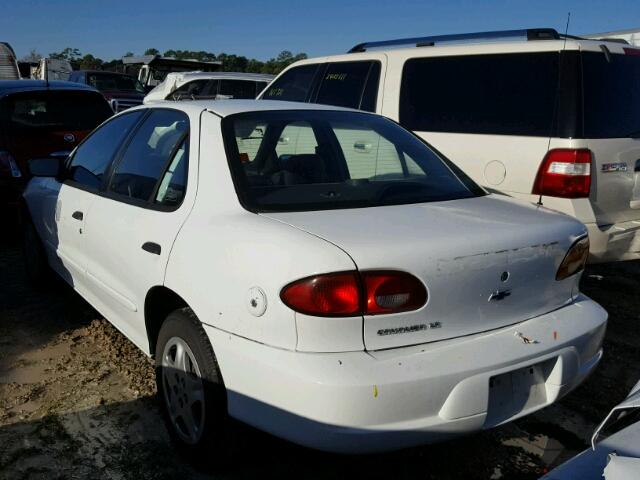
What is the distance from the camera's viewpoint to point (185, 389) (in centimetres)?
273

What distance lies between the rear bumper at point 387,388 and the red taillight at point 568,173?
2.10 metres

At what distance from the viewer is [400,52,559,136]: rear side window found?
14.9ft

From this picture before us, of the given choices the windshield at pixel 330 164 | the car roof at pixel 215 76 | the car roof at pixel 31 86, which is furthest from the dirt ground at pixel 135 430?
the car roof at pixel 215 76

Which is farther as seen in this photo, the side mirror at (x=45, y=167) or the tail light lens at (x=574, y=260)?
the side mirror at (x=45, y=167)

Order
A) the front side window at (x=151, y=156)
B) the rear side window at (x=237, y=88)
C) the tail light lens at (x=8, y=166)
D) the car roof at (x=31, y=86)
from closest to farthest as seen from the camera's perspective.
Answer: the front side window at (x=151, y=156) → the tail light lens at (x=8, y=166) → the car roof at (x=31, y=86) → the rear side window at (x=237, y=88)

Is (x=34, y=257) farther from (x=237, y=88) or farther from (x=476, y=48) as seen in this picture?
(x=237, y=88)

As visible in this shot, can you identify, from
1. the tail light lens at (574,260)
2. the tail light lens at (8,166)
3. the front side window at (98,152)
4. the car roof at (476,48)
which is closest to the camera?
the tail light lens at (574,260)

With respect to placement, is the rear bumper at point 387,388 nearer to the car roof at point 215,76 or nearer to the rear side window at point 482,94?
the rear side window at point 482,94

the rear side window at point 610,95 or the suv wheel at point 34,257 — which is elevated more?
the rear side window at point 610,95

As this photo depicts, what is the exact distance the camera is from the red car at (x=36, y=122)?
6559mm

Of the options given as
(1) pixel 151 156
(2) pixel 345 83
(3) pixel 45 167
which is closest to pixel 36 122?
(3) pixel 45 167

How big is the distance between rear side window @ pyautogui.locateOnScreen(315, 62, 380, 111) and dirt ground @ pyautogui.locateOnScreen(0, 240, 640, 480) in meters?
3.07

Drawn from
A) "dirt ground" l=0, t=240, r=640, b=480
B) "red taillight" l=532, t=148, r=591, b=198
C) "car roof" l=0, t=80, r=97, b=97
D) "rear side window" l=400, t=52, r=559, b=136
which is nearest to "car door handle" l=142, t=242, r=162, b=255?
"dirt ground" l=0, t=240, r=640, b=480

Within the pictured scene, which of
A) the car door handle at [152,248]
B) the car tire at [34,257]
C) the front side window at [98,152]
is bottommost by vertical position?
the car tire at [34,257]
